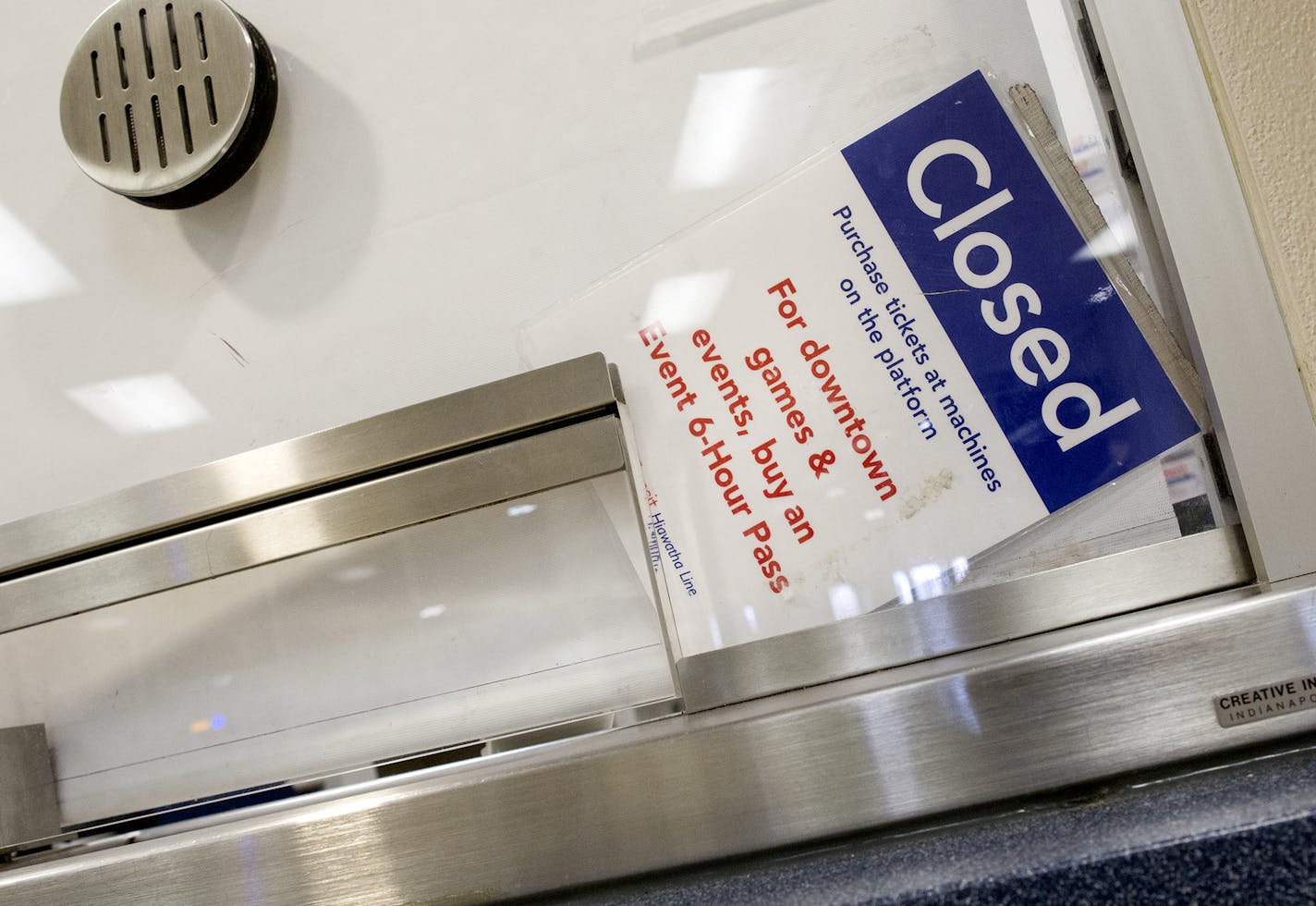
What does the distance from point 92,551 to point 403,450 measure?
0.92ft

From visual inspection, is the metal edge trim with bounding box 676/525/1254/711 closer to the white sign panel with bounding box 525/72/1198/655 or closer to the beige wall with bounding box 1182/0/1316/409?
the white sign panel with bounding box 525/72/1198/655

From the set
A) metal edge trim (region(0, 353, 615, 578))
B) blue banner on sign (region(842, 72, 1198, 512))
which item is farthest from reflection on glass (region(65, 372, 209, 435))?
blue banner on sign (region(842, 72, 1198, 512))

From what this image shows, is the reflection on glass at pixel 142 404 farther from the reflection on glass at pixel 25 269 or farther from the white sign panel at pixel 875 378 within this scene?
the white sign panel at pixel 875 378

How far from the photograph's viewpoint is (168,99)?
777 millimetres

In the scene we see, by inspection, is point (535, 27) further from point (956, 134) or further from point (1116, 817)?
point (1116, 817)

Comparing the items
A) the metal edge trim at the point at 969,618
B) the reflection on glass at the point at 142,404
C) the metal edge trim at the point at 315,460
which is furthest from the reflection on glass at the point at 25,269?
the metal edge trim at the point at 969,618

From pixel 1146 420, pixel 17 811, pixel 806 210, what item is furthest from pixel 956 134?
A: pixel 17 811

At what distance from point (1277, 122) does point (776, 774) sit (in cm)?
48

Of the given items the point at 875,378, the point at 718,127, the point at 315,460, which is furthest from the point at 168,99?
the point at 875,378

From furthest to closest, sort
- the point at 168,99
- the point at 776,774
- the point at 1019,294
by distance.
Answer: the point at 168,99, the point at 1019,294, the point at 776,774

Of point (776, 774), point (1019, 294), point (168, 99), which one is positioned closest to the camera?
point (776, 774)

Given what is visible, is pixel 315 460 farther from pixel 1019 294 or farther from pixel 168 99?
pixel 1019 294

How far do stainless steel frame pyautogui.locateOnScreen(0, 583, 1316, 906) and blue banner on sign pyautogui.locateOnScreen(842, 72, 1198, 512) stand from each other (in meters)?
0.12

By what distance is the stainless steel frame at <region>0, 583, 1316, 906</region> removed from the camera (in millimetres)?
509
